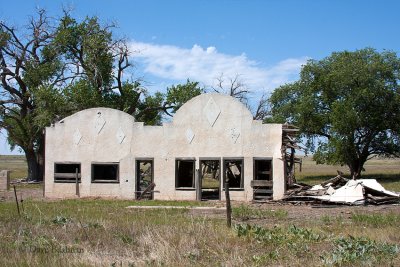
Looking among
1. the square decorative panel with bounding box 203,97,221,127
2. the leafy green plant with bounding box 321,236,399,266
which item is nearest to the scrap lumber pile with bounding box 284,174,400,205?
the square decorative panel with bounding box 203,97,221,127

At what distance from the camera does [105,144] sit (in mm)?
27516

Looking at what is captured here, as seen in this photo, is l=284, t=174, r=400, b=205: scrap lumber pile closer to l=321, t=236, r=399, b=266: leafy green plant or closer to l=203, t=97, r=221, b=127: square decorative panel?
l=203, t=97, r=221, b=127: square decorative panel

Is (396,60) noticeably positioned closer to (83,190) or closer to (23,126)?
(83,190)

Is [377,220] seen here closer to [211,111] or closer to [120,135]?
[211,111]

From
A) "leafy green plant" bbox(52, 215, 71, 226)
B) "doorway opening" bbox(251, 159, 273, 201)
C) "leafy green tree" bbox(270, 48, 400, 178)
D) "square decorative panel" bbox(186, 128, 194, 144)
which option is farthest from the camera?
"leafy green tree" bbox(270, 48, 400, 178)

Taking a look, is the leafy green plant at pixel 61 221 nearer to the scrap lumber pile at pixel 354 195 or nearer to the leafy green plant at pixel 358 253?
the leafy green plant at pixel 358 253

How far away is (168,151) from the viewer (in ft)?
87.1

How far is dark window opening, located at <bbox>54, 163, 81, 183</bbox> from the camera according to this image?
2802cm

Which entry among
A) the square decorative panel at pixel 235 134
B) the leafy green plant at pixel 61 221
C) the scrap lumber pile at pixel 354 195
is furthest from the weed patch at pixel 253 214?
the square decorative panel at pixel 235 134

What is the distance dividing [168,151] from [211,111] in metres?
2.99

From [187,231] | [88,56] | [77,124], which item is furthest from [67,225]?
[88,56]

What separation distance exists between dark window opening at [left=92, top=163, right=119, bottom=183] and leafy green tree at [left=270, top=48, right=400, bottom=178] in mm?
17684

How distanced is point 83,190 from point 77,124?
355 centimetres

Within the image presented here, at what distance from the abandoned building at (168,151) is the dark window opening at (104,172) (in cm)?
9
